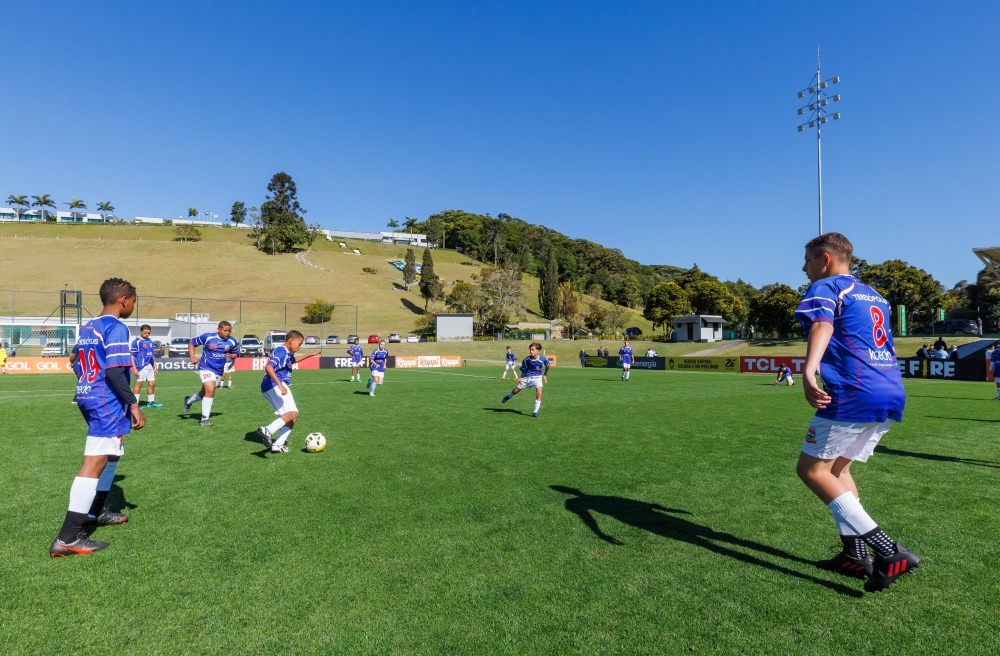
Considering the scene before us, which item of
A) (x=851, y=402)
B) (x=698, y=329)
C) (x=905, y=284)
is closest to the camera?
(x=851, y=402)

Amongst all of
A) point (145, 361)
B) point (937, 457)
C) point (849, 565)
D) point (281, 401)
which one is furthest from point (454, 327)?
point (849, 565)

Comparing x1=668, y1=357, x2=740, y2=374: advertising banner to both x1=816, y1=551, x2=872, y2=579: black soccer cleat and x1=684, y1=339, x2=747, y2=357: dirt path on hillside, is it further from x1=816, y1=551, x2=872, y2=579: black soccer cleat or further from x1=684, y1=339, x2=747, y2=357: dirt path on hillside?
x1=816, y1=551, x2=872, y2=579: black soccer cleat

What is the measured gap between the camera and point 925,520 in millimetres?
5383

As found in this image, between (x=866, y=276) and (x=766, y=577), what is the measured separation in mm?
62303

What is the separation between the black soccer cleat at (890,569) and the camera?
3809 mm

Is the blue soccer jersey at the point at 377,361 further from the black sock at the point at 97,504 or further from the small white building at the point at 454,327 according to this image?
the small white building at the point at 454,327

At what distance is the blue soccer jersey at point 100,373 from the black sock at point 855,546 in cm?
627

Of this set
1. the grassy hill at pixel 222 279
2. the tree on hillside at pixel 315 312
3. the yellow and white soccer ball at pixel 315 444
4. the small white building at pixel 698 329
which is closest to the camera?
the yellow and white soccer ball at pixel 315 444

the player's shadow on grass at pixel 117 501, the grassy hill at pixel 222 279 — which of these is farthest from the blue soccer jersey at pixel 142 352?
the grassy hill at pixel 222 279

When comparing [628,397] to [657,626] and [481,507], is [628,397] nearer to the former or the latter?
[481,507]

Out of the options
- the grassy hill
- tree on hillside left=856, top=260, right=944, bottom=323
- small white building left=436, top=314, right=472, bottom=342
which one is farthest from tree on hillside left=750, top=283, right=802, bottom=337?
small white building left=436, top=314, right=472, bottom=342

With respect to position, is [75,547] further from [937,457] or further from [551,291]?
[551,291]

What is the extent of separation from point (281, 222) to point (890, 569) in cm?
13501

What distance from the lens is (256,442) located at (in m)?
9.93
